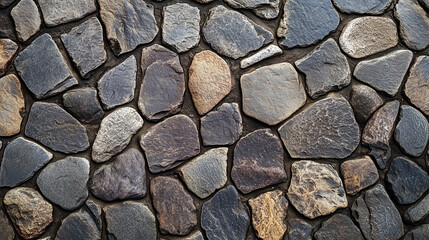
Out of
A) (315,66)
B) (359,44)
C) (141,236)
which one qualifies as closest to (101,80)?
(141,236)

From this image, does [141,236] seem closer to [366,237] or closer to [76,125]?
[76,125]

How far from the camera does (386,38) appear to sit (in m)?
1.70

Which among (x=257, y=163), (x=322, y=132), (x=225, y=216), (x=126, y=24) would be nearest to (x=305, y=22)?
(x=322, y=132)

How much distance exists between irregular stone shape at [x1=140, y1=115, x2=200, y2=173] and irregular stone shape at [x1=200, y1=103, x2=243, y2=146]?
4cm

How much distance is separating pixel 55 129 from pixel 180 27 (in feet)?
1.93

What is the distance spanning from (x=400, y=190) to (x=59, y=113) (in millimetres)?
1283

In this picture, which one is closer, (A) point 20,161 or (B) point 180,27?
(A) point 20,161

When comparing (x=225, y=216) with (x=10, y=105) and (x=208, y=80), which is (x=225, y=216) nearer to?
(x=208, y=80)

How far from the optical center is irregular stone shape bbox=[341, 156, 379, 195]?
1615mm

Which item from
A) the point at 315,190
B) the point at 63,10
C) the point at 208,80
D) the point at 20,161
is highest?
the point at 63,10

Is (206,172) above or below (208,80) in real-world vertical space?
below

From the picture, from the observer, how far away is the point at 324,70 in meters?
1.65

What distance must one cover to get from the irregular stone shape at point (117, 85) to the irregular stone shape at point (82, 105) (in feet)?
0.11

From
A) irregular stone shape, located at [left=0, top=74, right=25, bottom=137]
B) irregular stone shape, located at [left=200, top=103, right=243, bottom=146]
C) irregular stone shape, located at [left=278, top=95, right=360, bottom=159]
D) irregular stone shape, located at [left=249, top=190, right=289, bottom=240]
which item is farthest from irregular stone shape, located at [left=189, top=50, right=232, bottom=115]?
irregular stone shape, located at [left=0, top=74, right=25, bottom=137]
